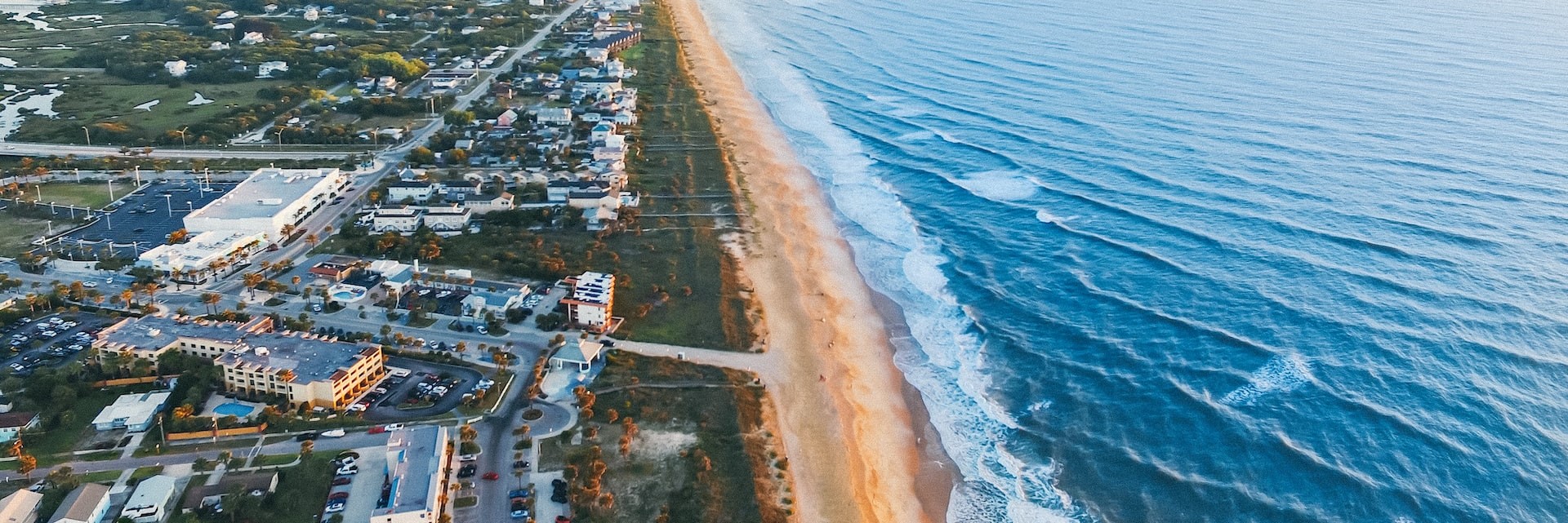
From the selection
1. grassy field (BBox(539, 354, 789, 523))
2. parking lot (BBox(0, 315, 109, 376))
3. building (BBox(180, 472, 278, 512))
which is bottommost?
parking lot (BBox(0, 315, 109, 376))

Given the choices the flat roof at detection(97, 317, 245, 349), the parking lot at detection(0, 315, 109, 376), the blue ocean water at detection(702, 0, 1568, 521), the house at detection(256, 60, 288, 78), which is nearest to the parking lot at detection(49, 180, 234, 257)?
the parking lot at detection(0, 315, 109, 376)

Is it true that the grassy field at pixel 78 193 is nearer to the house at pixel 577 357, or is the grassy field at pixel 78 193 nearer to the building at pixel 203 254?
the building at pixel 203 254

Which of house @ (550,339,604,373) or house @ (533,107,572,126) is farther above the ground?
house @ (533,107,572,126)

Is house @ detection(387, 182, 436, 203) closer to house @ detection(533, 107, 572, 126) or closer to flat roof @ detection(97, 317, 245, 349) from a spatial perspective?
house @ detection(533, 107, 572, 126)

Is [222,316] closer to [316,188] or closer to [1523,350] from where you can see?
[316,188]

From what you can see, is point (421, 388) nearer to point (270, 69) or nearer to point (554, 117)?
point (554, 117)

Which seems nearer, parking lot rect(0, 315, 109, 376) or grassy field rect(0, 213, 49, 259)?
parking lot rect(0, 315, 109, 376)

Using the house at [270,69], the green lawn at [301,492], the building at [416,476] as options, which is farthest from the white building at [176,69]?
the building at [416,476]

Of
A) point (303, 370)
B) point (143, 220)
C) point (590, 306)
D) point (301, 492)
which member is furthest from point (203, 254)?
point (301, 492)
